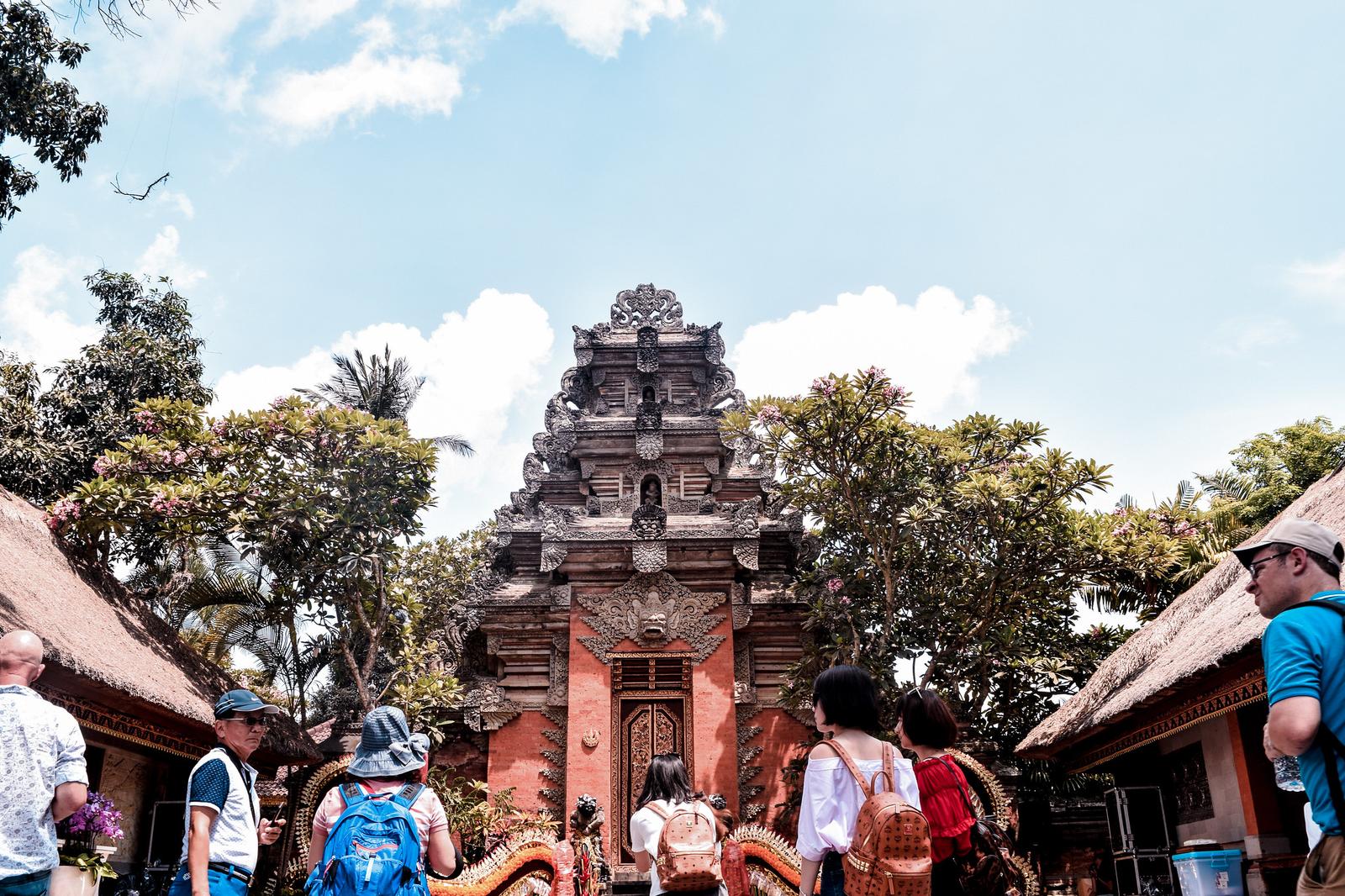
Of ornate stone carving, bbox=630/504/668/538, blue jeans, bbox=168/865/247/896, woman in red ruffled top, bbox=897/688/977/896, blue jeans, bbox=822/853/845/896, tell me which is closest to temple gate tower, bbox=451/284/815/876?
ornate stone carving, bbox=630/504/668/538

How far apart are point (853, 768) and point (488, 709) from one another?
1196 centimetres

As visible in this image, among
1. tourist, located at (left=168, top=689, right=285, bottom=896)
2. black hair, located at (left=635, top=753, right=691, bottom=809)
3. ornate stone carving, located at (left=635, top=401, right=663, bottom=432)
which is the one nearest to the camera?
tourist, located at (left=168, top=689, right=285, bottom=896)

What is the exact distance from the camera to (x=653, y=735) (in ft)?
47.3

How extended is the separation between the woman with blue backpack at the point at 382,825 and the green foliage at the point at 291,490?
9495 mm

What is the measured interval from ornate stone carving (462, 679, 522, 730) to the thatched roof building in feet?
23.6

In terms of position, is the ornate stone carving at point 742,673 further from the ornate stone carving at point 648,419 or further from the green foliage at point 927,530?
the ornate stone carving at point 648,419

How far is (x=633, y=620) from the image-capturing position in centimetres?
1477

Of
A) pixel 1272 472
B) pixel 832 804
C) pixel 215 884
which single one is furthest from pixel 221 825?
pixel 1272 472

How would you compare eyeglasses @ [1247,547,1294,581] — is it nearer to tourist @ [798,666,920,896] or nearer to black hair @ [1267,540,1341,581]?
black hair @ [1267,540,1341,581]

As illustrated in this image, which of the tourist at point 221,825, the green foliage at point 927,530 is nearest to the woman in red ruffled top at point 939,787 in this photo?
the tourist at point 221,825

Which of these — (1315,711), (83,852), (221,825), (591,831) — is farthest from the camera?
(591,831)

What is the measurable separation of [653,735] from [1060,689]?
6158 millimetres

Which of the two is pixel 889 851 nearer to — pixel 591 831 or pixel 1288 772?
pixel 1288 772

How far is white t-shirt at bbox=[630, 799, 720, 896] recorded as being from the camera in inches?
190
